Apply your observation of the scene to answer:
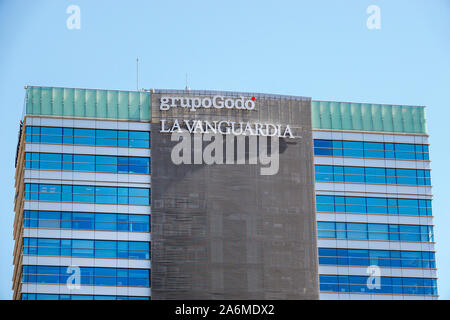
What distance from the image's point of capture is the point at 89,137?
134750 mm

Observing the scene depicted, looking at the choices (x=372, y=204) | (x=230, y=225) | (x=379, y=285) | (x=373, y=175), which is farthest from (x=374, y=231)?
(x=230, y=225)

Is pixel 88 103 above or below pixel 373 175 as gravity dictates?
above

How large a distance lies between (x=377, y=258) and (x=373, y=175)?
41.4ft

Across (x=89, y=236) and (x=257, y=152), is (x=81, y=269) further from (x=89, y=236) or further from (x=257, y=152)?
(x=257, y=152)

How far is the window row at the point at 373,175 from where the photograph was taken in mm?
140750

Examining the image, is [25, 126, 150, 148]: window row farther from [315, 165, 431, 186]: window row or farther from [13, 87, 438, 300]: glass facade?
[315, 165, 431, 186]: window row

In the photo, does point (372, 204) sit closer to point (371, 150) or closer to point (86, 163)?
point (371, 150)

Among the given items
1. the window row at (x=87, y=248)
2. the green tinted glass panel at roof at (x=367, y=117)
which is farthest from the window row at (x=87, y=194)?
the green tinted glass panel at roof at (x=367, y=117)

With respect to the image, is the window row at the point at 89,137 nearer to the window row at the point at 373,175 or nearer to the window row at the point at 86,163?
the window row at the point at 86,163

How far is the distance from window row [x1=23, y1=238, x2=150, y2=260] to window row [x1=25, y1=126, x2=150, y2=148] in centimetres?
1411

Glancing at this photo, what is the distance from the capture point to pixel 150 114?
138m

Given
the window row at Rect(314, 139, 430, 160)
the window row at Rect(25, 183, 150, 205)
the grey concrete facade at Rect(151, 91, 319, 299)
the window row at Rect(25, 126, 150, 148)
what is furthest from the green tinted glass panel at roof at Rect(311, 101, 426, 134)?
the window row at Rect(25, 183, 150, 205)

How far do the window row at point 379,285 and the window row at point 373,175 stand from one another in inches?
577

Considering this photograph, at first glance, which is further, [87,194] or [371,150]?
[371,150]
